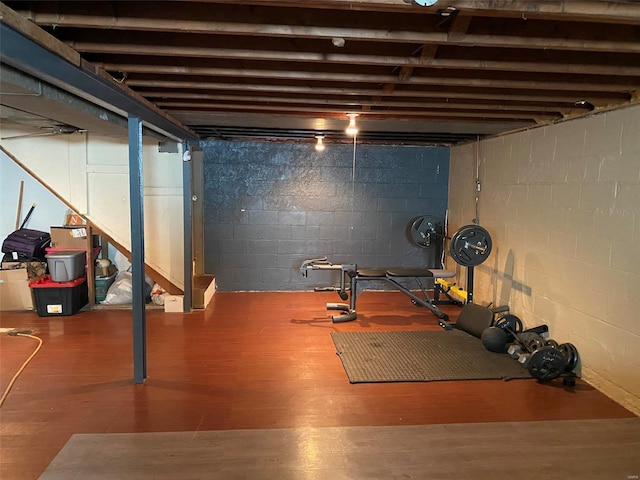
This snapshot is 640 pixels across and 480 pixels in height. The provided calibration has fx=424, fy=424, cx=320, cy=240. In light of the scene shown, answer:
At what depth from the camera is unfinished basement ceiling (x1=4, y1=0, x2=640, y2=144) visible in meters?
1.84

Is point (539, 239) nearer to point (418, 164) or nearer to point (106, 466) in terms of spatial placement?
point (418, 164)

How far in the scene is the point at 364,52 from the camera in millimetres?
2340

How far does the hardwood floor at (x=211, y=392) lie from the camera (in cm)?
261

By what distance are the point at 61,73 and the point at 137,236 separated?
1213mm

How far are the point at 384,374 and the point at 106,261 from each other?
3793 millimetres

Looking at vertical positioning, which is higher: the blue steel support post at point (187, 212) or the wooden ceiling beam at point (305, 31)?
the wooden ceiling beam at point (305, 31)

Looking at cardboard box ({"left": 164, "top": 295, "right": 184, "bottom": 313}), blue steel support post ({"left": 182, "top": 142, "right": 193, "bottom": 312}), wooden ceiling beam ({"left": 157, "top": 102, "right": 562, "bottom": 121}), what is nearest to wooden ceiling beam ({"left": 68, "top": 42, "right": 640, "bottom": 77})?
wooden ceiling beam ({"left": 157, "top": 102, "right": 562, "bottom": 121})

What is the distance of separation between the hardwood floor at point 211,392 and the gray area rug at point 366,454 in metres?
0.11

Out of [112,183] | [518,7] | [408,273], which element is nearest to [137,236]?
[112,183]

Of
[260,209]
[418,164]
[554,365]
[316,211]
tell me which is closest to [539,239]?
[554,365]

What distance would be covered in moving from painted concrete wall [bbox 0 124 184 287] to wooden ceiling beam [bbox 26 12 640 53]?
318 cm

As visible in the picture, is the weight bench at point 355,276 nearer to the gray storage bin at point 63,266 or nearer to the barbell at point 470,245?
the barbell at point 470,245

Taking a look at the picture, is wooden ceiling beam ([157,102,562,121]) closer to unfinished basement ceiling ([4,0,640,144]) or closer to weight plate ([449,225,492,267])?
unfinished basement ceiling ([4,0,640,144])

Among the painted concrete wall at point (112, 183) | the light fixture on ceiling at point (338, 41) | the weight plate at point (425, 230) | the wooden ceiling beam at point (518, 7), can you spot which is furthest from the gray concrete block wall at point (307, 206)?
the wooden ceiling beam at point (518, 7)
